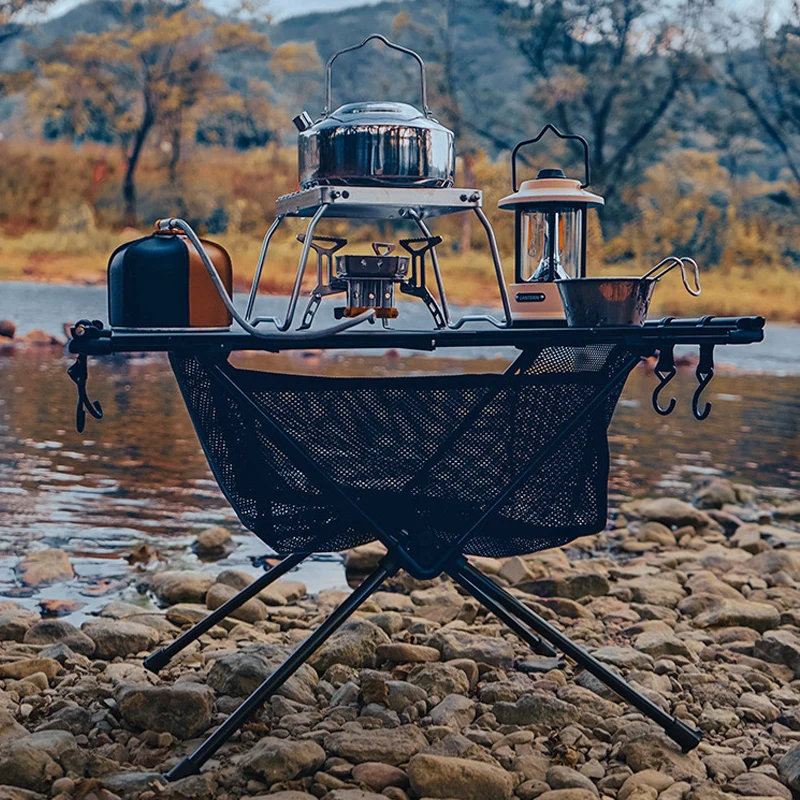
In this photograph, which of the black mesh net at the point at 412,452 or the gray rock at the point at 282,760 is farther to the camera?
the black mesh net at the point at 412,452

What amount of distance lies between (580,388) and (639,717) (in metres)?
0.61

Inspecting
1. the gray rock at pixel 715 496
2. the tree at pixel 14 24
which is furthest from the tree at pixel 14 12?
the gray rock at pixel 715 496

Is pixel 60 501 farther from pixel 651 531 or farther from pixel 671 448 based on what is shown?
pixel 671 448

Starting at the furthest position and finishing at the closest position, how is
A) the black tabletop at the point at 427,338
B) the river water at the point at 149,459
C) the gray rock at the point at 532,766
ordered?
the river water at the point at 149,459 → the gray rock at the point at 532,766 → the black tabletop at the point at 427,338

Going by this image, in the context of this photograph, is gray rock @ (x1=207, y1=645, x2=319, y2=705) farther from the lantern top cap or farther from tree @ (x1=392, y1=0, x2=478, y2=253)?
tree @ (x1=392, y1=0, x2=478, y2=253)

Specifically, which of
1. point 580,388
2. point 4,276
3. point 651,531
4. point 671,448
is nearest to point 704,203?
point 4,276

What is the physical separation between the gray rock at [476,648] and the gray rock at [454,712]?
0.74 ft

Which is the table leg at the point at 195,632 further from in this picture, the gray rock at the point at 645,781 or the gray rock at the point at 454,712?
the gray rock at the point at 645,781

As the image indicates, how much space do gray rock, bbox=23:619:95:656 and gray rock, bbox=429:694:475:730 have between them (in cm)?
78

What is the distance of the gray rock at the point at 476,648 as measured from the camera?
233cm

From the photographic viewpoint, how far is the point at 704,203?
20.7 meters

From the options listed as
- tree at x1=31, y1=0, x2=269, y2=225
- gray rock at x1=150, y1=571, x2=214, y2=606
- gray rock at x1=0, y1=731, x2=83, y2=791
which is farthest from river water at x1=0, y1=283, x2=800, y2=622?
tree at x1=31, y1=0, x2=269, y2=225

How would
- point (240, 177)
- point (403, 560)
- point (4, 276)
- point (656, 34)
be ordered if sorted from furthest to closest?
point (240, 177) → point (656, 34) → point (4, 276) → point (403, 560)

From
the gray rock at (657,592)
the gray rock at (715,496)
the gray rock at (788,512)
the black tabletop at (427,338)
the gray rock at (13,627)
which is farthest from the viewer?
the gray rock at (715,496)
